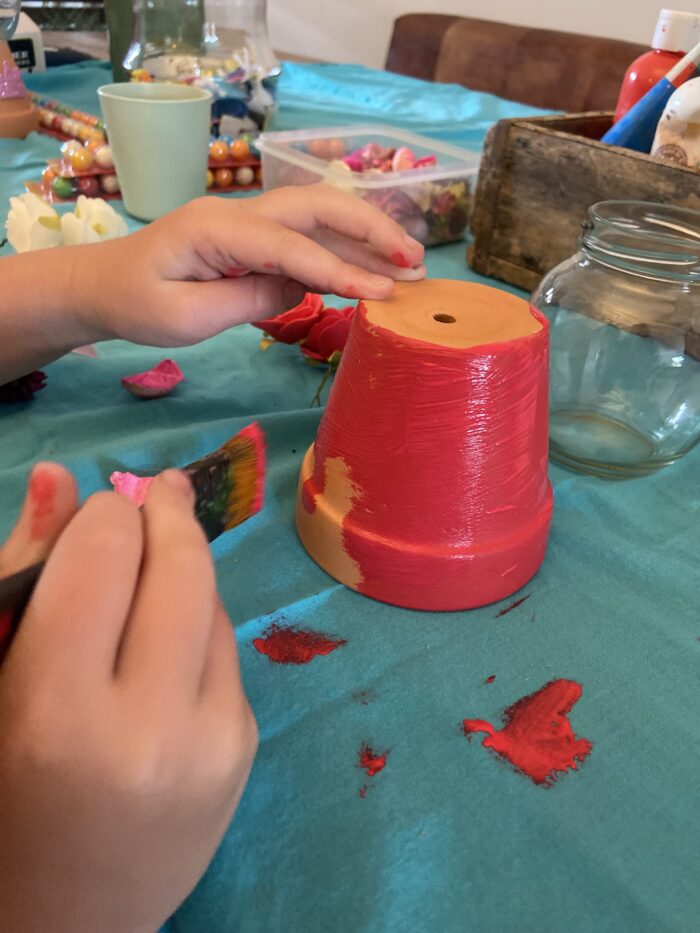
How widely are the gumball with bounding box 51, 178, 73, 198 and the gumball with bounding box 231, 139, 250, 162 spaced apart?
0.26 metres

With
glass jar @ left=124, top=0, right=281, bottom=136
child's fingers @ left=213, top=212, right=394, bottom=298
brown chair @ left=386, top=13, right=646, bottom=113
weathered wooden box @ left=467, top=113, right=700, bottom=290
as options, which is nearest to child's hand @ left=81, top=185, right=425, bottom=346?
child's fingers @ left=213, top=212, right=394, bottom=298

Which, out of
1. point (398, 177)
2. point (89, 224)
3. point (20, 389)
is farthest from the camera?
point (398, 177)

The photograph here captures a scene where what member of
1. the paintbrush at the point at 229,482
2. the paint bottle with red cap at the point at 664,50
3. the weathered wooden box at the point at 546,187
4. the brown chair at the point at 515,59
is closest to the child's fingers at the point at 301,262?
the paintbrush at the point at 229,482

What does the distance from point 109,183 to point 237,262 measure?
0.71 metres

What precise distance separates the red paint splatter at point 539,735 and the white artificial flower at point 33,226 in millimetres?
609

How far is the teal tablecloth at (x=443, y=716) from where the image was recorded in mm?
306

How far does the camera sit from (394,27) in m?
2.45

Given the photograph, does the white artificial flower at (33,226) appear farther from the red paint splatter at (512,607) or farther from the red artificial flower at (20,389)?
the red paint splatter at (512,607)

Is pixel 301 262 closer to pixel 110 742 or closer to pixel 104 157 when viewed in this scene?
pixel 110 742

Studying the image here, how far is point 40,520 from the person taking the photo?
11.6 inches

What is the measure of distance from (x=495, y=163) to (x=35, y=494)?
760mm

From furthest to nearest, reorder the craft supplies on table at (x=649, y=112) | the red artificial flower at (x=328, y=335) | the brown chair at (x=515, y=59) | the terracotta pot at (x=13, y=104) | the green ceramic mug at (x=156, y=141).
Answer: the brown chair at (x=515, y=59)
the terracotta pot at (x=13, y=104)
the green ceramic mug at (x=156, y=141)
the craft supplies on table at (x=649, y=112)
the red artificial flower at (x=328, y=335)

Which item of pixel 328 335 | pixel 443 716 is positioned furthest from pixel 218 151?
pixel 443 716

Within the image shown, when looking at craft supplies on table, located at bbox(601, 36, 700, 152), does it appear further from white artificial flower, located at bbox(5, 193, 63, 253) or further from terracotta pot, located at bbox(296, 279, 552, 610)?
white artificial flower, located at bbox(5, 193, 63, 253)
